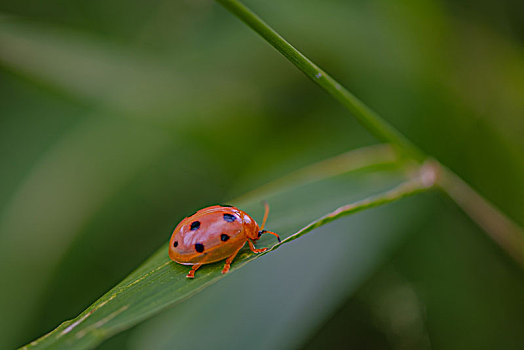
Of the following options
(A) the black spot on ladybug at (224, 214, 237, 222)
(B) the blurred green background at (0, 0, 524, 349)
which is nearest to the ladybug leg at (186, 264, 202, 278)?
(A) the black spot on ladybug at (224, 214, 237, 222)

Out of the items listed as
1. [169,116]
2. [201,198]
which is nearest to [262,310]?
[201,198]

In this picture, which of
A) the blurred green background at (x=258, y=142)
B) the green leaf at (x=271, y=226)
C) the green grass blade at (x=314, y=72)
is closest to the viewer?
the green leaf at (x=271, y=226)

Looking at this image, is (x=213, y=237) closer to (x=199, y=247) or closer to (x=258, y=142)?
(x=199, y=247)

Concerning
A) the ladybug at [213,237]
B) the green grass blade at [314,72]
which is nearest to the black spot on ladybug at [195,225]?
the ladybug at [213,237]

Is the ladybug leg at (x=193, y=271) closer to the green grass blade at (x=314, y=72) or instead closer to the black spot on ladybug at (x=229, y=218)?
the black spot on ladybug at (x=229, y=218)

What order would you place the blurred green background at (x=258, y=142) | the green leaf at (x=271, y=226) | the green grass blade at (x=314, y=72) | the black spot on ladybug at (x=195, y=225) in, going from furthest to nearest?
the blurred green background at (x=258, y=142) → the black spot on ladybug at (x=195, y=225) → the green grass blade at (x=314, y=72) → the green leaf at (x=271, y=226)

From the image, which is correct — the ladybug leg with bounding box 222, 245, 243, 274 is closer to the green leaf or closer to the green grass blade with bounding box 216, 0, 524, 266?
the green leaf

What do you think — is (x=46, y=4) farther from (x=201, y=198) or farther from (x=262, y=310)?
(x=262, y=310)

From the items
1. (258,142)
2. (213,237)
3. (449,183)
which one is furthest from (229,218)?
(258,142)
